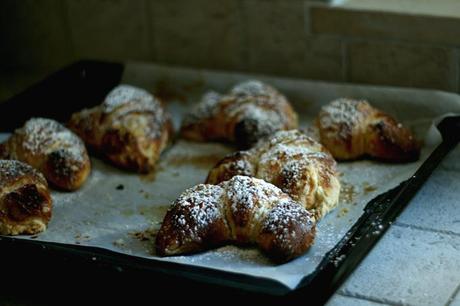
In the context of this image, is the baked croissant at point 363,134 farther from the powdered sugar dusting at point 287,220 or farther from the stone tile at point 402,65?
the powdered sugar dusting at point 287,220

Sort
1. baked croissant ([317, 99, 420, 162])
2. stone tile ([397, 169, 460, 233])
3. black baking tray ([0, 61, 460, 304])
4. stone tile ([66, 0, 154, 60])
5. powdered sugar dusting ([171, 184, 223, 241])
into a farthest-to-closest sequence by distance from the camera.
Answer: stone tile ([66, 0, 154, 60])
baked croissant ([317, 99, 420, 162])
stone tile ([397, 169, 460, 233])
powdered sugar dusting ([171, 184, 223, 241])
black baking tray ([0, 61, 460, 304])

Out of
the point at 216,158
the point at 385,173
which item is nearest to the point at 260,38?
the point at 216,158

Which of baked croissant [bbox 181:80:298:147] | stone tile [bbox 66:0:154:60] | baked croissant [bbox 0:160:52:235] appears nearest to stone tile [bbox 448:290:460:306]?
baked croissant [bbox 181:80:298:147]

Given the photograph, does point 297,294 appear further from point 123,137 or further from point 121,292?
point 123,137

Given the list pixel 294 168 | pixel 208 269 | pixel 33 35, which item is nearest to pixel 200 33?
pixel 33 35

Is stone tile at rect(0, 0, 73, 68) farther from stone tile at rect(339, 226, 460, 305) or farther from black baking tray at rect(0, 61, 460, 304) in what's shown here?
stone tile at rect(339, 226, 460, 305)

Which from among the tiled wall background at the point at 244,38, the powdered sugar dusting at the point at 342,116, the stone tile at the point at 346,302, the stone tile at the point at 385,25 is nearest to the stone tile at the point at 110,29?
the tiled wall background at the point at 244,38

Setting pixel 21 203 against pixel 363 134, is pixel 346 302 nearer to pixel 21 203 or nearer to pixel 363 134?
pixel 363 134
